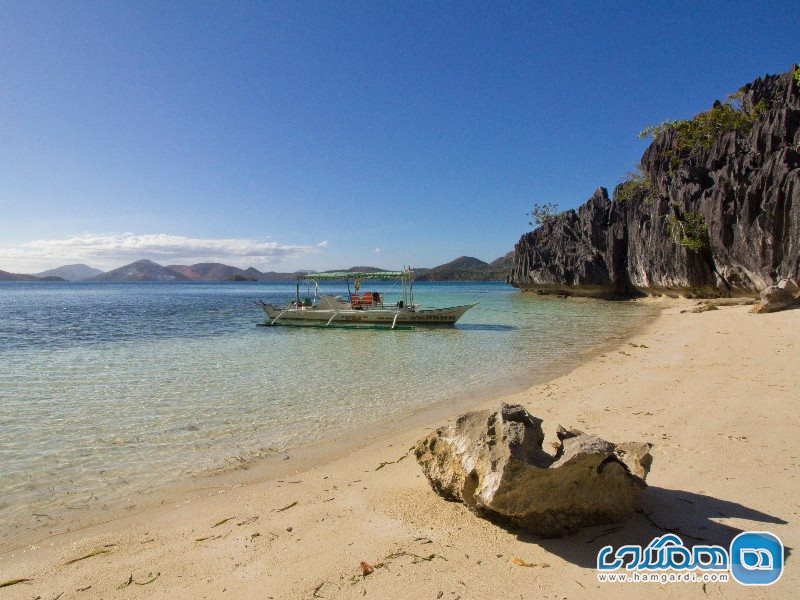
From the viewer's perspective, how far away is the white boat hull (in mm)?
25516

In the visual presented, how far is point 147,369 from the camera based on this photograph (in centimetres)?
1363

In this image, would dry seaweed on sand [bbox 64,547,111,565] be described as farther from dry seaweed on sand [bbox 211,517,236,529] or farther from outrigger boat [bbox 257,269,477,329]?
outrigger boat [bbox 257,269,477,329]

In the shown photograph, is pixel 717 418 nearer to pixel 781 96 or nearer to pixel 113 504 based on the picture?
pixel 113 504

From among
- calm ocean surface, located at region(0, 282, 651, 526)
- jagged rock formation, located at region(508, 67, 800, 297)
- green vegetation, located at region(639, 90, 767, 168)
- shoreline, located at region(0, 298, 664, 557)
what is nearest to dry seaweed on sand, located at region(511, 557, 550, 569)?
shoreline, located at region(0, 298, 664, 557)

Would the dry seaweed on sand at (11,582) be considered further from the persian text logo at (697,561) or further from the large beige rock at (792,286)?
the large beige rock at (792,286)

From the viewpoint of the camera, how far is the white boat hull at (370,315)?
83.7 ft

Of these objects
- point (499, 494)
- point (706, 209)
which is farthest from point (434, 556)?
point (706, 209)

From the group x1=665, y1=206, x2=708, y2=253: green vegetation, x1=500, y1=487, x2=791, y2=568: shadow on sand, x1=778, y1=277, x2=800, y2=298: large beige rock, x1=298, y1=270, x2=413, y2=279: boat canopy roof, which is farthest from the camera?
x1=665, y1=206, x2=708, y2=253: green vegetation

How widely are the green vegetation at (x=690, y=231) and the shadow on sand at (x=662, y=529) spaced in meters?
34.9

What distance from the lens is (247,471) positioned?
20.3 ft

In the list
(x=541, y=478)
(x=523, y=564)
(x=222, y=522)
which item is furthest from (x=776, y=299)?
(x=222, y=522)

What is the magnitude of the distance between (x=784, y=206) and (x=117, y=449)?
32463mm

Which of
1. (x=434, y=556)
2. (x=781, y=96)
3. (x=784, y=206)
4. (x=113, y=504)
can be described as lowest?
(x=113, y=504)

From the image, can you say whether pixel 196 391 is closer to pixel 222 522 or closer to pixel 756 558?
pixel 222 522
